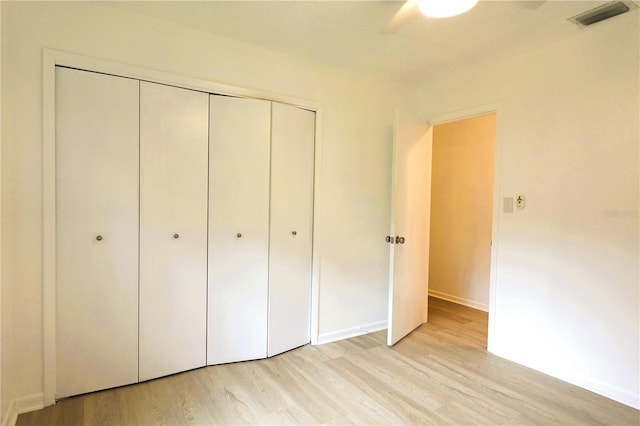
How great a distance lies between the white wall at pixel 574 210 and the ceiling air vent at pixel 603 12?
90 mm

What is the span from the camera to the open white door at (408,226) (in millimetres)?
2863

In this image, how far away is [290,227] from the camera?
2.70 metres

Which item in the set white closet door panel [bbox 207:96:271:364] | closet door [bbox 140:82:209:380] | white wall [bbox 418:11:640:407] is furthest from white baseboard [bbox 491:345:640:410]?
closet door [bbox 140:82:209:380]

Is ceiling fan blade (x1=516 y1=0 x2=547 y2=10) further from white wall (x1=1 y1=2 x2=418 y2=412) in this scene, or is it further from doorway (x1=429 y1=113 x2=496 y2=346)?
doorway (x1=429 y1=113 x2=496 y2=346)

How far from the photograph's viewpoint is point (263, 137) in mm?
2525

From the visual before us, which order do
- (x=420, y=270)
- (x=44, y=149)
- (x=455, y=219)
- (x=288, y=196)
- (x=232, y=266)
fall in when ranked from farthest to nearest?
1. (x=455, y=219)
2. (x=420, y=270)
3. (x=288, y=196)
4. (x=232, y=266)
5. (x=44, y=149)

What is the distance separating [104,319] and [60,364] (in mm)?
321

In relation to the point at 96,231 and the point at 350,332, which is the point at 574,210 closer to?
the point at 350,332

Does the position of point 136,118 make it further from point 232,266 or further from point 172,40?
point 232,266

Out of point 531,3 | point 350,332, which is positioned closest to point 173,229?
point 350,332

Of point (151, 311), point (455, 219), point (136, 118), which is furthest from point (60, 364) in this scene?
point (455, 219)

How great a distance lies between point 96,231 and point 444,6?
2216 mm

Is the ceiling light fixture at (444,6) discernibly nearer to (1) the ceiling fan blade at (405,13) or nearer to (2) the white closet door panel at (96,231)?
(1) the ceiling fan blade at (405,13)

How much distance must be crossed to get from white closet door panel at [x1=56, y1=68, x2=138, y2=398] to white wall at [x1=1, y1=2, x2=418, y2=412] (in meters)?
0.12
